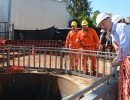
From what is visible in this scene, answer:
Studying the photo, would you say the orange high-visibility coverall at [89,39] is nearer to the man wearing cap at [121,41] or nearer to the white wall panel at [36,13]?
the man wearing cap at [121,41]

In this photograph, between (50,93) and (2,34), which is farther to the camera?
(2,34)

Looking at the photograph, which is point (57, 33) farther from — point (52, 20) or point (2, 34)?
point (52, 20)

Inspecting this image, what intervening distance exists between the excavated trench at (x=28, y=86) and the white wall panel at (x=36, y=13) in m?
12.3

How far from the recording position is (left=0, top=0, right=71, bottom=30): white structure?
22422mm

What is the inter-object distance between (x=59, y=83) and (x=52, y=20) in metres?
22.8

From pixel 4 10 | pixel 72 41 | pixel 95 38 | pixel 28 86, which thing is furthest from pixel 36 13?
pixel 95 38


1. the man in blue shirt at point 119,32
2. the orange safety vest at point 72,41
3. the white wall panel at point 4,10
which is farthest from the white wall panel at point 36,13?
the man in blue shirt at point 119,32

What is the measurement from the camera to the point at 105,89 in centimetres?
390

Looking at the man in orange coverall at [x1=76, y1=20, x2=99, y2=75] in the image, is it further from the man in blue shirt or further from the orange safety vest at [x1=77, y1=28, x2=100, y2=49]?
the man in blue shirt

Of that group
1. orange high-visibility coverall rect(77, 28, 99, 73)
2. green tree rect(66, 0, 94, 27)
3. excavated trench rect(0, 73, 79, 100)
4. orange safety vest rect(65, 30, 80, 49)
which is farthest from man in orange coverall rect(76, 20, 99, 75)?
green tree rect(66, 0, 94, 27)

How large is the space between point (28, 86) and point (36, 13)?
17063 mm

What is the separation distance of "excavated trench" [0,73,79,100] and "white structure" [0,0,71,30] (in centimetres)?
1210

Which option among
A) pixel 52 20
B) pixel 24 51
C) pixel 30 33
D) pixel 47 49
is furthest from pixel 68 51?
pixel 52 20

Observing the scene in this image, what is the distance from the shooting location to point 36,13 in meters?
27.3
